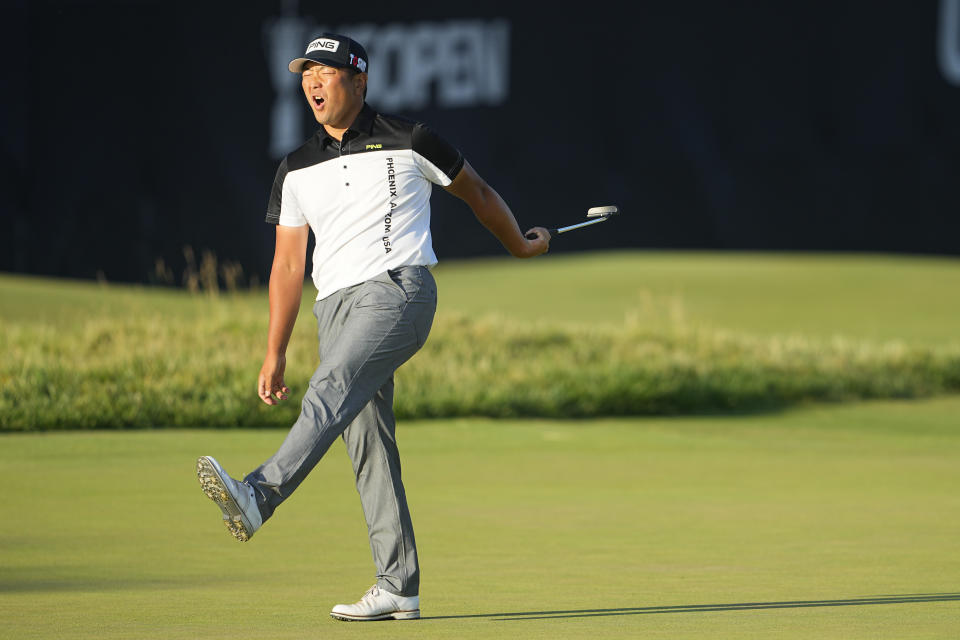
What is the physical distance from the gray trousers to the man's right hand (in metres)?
0.17

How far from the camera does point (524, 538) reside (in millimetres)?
6141

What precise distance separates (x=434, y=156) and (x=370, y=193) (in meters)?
0.22

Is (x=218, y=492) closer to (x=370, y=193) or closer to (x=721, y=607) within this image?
(x=370, y=193)

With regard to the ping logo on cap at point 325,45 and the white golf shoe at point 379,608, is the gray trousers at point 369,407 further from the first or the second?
the ping logo on cap at point 325,45

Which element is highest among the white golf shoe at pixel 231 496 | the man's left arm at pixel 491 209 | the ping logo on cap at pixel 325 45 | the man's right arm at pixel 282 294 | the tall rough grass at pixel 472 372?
the ping logo on cap at pixel 325 45

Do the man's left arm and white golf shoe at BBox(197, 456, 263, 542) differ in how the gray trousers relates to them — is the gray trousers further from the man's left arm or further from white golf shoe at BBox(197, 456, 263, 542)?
the man's left arm

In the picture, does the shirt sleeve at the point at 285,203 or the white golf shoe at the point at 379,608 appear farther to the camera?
the shirt sleeve at the point at 285,203

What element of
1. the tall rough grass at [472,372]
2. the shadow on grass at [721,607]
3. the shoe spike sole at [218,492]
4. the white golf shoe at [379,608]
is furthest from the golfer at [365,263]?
the tall rough grass at [472,372]

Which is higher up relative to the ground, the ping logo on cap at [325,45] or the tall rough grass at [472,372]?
the ping logo on cap at [325,45]

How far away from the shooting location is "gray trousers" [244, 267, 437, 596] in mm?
4082

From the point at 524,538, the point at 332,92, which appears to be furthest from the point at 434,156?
the point at 524,538

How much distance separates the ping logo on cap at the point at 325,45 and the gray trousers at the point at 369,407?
0.66 meters

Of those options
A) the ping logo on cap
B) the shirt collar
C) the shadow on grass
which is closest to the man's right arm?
the shirt collar

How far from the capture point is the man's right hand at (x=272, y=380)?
450cm
